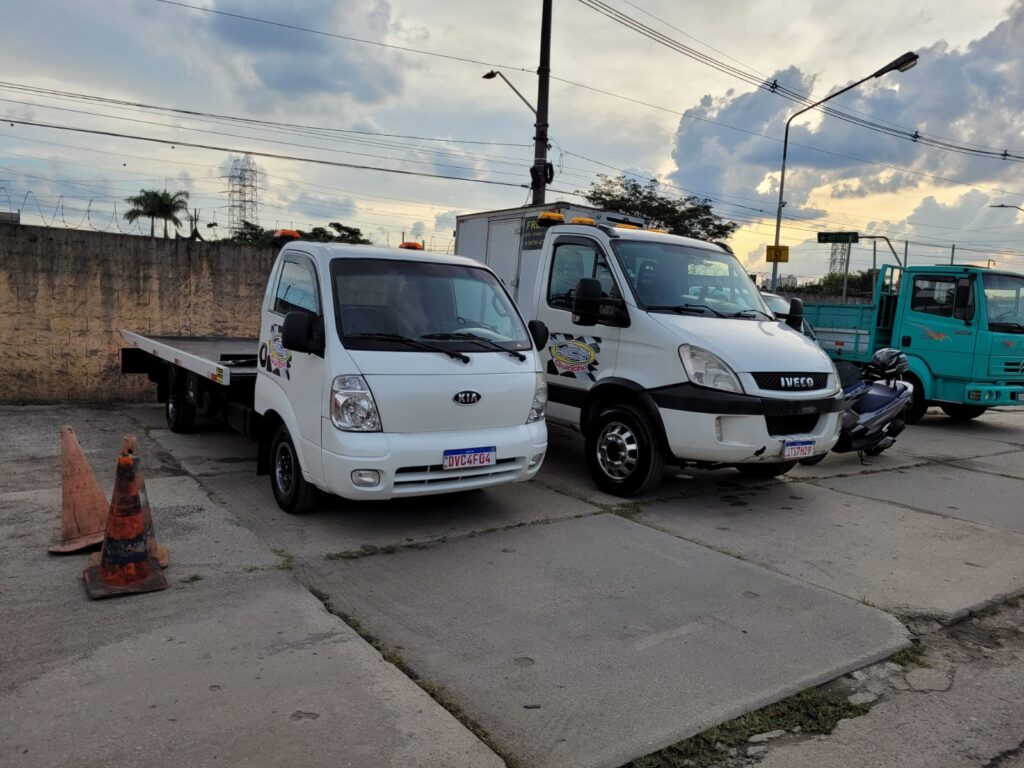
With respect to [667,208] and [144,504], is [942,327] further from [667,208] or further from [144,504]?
[667,208]

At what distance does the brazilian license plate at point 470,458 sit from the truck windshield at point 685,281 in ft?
6.70

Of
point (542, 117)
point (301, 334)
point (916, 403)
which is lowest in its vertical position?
point (916, 403)

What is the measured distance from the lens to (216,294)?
1133cm

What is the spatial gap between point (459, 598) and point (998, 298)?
10.1m

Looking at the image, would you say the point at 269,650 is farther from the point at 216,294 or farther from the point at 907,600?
the point at 216,294

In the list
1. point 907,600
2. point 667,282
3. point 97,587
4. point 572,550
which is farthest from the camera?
point 667,282

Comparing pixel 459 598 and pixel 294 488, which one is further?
pixel 294 488

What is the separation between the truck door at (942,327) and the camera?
1098 centimetres

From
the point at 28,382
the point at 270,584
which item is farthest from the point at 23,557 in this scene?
the point at 28,382

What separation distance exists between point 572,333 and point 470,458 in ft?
7.55

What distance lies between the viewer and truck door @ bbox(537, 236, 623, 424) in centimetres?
679

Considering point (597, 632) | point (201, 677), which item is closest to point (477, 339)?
point (597, 632)

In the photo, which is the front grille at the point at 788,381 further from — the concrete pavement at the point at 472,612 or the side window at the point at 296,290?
the side window at the point at 296,290

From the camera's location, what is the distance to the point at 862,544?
18.7ft
